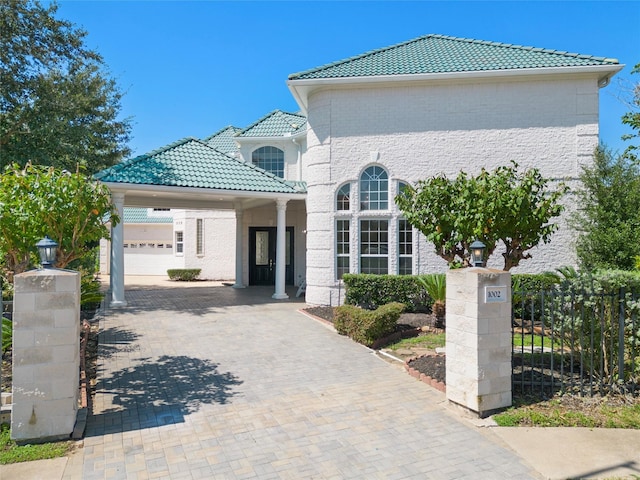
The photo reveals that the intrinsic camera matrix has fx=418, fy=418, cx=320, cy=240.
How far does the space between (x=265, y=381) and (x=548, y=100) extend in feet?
38.3

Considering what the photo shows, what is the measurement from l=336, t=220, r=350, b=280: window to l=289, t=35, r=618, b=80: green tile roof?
4688 mm

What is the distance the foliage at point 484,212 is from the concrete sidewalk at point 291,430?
8.19 feet

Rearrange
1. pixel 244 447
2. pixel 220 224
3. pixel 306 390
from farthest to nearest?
pixel 220 224 → pixel 306 390 → pixel 244 447

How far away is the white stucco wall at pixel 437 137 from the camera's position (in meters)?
12.5

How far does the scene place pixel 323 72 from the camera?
13.5 metres

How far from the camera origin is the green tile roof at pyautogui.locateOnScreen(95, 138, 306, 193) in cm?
1260

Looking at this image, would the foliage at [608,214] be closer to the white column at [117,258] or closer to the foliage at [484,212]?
the foliage at [484,212]

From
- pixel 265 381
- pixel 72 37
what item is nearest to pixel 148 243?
pixel 72 37

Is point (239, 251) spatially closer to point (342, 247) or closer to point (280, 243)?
point (280, 243)

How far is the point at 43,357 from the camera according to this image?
468cm

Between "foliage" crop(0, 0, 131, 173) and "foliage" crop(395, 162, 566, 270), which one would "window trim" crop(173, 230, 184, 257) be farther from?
"foliage" crop(395, 162, 566, 270)

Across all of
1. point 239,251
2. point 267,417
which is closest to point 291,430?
point 267,417

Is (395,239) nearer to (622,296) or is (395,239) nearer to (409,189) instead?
(409,189)

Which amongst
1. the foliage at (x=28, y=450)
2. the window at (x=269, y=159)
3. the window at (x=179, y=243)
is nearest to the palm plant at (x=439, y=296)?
the foliage at (x=28, y=450)
